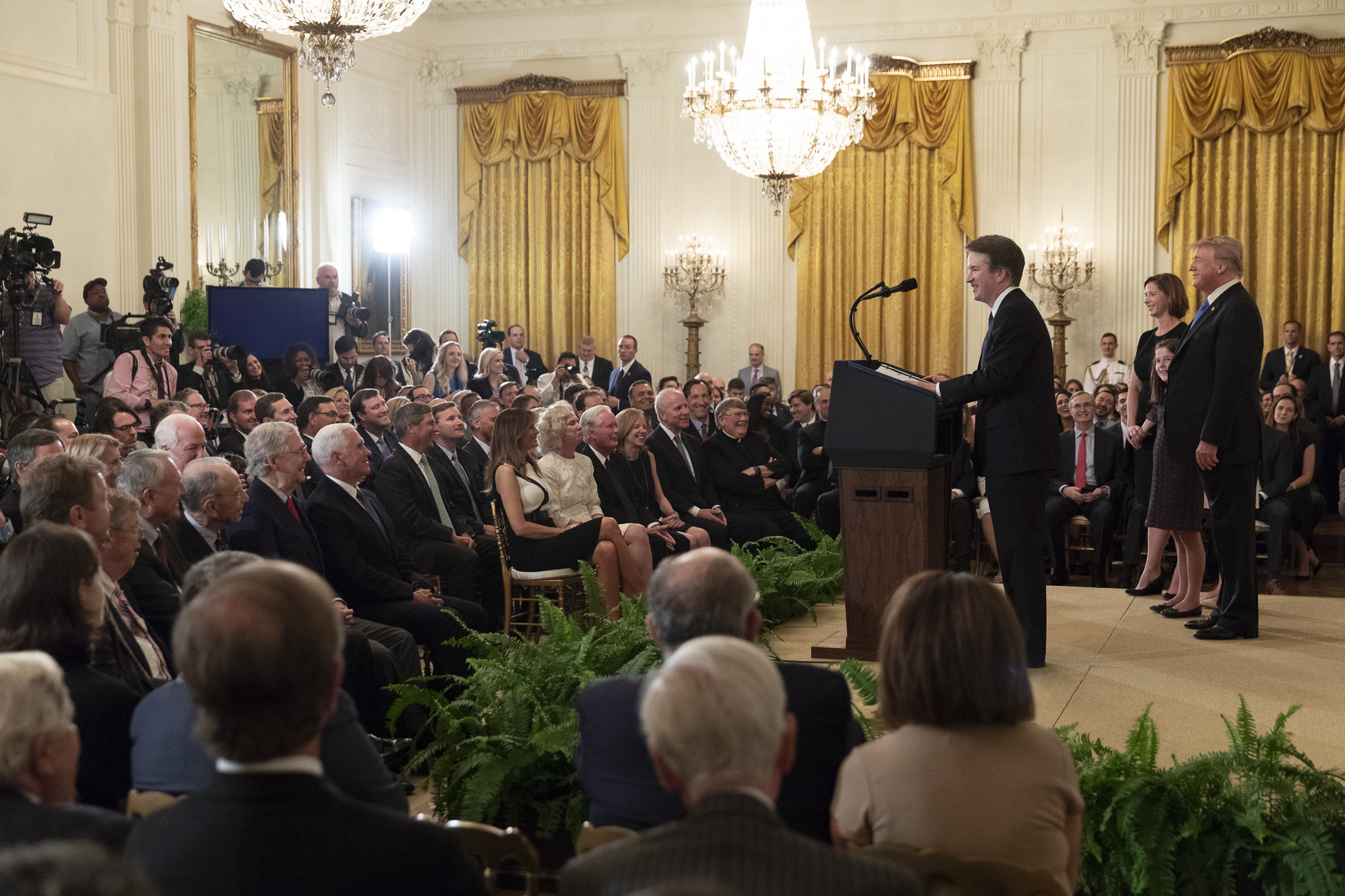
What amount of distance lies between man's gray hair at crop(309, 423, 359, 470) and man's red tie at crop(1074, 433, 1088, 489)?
549 cm

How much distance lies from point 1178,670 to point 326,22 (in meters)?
5.75

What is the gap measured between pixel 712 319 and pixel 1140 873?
11035mm

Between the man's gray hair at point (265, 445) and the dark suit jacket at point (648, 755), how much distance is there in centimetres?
250

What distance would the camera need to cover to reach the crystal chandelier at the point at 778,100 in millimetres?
8820

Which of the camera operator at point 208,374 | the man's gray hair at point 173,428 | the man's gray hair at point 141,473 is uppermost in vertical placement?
the camera operator at point 208,374

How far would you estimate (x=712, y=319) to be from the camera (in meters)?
13.6

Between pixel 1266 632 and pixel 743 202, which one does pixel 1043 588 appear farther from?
pixel 743 202

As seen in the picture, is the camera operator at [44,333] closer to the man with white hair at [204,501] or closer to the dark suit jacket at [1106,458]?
the man with white hair at [204,501]

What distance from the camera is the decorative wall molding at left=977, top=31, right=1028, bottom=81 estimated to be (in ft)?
40.9

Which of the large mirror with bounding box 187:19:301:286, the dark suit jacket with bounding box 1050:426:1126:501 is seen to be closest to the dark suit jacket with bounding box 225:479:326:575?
the dark suit jacket with bounding box 1050:426:1126:501

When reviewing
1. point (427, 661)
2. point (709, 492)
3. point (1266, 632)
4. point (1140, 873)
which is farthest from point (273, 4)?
point (1140, 873)

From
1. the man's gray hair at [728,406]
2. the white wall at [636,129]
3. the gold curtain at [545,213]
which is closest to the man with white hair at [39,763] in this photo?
the man's gray hair at [728,406]

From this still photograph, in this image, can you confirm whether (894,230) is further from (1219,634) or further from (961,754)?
(961,754)

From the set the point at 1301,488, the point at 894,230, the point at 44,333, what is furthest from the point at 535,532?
the point at 894,230
